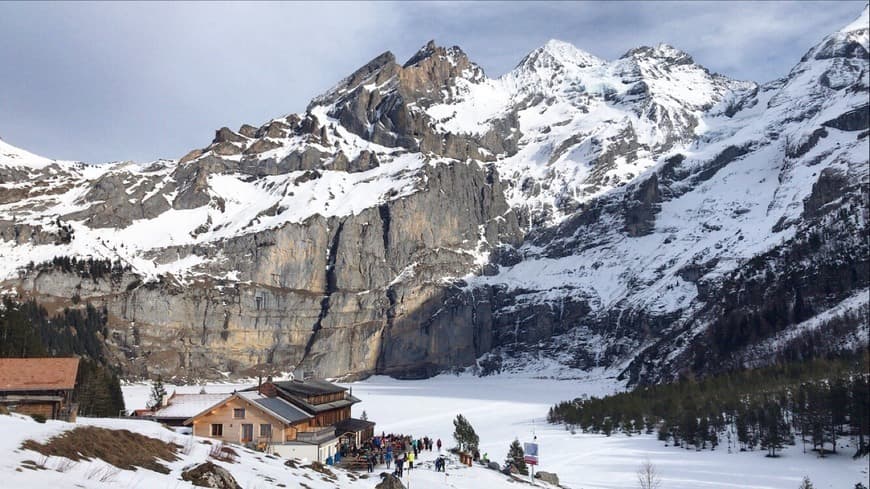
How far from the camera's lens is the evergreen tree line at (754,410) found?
83.2m

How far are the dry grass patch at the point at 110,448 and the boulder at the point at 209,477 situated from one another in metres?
1.16

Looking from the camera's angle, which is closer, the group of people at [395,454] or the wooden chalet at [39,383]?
the wooden chalet at [39,383]

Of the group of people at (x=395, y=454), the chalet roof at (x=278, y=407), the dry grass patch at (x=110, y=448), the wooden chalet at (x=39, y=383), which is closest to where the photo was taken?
the dry grass patch at (x=110, y=448)

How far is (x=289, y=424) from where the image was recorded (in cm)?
5062

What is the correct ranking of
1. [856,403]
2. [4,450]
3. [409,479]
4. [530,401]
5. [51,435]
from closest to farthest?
[4,450] → [51,435] → [409,479] → [856,403] → [530,401]

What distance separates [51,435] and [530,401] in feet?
500

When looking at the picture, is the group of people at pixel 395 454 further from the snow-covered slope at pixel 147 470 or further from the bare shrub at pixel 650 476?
the bare shrub at pixel 650 476

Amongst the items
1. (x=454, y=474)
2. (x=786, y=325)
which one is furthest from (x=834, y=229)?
(x=454, y=474)

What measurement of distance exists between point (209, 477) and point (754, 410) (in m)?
85.9

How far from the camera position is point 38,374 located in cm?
4484

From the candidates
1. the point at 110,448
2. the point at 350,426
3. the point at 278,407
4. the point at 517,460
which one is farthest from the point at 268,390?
the point at 110,448

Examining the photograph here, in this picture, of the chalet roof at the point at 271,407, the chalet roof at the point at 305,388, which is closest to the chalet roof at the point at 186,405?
the chalet roof at the point at 305,388

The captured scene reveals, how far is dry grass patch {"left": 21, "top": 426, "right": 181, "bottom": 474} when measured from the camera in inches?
955

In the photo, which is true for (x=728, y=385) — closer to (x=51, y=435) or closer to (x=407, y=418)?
(x=407, y=418)
